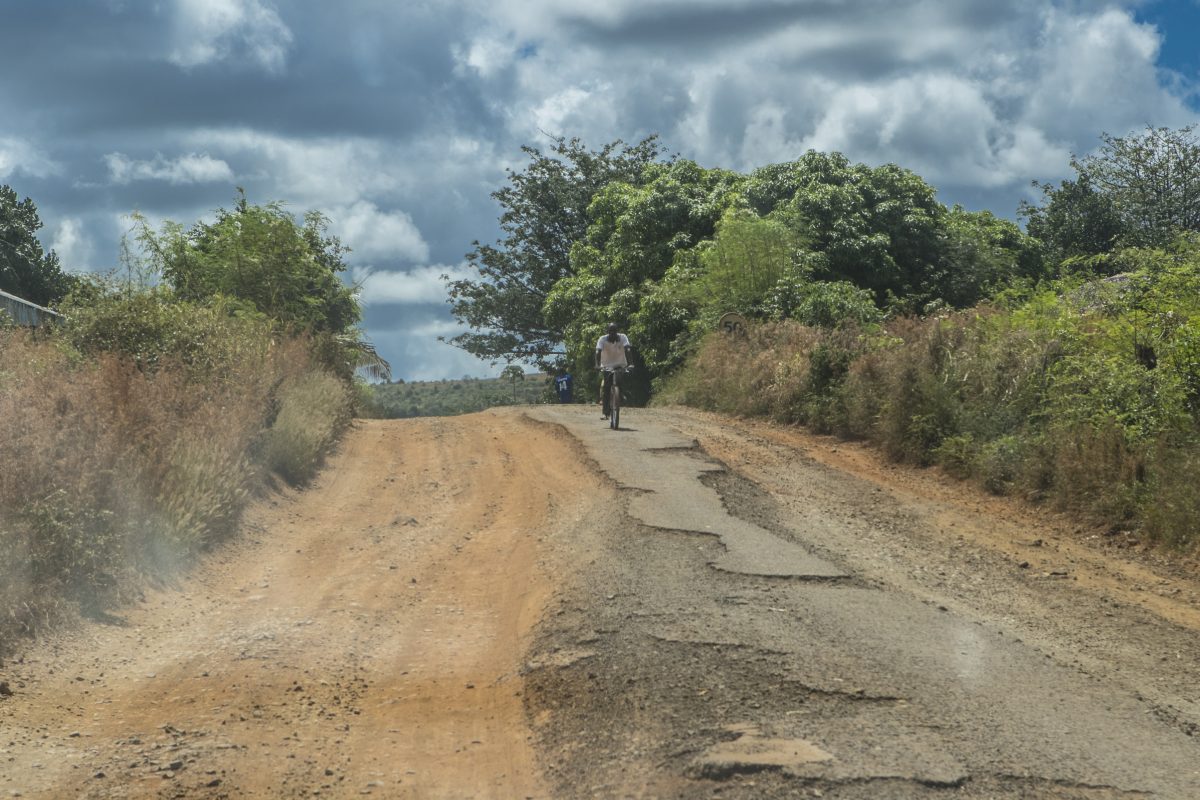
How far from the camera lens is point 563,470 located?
14633 mm

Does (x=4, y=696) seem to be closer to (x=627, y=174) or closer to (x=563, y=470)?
(x=563, y=470)

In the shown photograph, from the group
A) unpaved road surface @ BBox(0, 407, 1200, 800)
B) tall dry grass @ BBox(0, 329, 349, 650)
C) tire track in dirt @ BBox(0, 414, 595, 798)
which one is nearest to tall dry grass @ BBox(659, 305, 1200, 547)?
unpaved road surface @ BBox(0, 407, 1200, 800)

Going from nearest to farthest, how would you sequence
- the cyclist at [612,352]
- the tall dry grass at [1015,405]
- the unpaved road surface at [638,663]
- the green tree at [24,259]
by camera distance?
the unpaved road surface at [638,663], the tall dry grass at [1015,405], the cyclist at [612,352], the green tree at [24,259]

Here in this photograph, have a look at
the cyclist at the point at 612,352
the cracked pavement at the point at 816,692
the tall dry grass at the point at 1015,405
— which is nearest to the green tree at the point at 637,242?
the cyclist at the point at 612,352

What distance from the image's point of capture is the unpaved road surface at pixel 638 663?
5.31 meters

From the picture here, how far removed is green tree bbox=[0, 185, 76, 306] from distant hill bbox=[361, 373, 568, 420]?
1491cm

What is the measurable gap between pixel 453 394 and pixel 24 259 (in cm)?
3989

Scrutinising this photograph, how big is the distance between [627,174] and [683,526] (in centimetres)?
3690

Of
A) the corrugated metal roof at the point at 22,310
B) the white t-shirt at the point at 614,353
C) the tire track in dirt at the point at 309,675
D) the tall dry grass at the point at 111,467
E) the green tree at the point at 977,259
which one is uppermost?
the green tree at the point at 977,259

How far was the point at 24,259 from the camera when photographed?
45.0 metres

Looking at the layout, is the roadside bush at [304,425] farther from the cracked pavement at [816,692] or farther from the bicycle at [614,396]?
the cracked pavement at [816,692]

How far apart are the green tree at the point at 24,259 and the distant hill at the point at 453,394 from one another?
1491 cm

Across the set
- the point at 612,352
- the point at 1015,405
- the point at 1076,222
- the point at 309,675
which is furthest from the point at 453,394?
the point at 309,675

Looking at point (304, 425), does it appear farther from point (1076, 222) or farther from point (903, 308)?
point (1076, 222)
